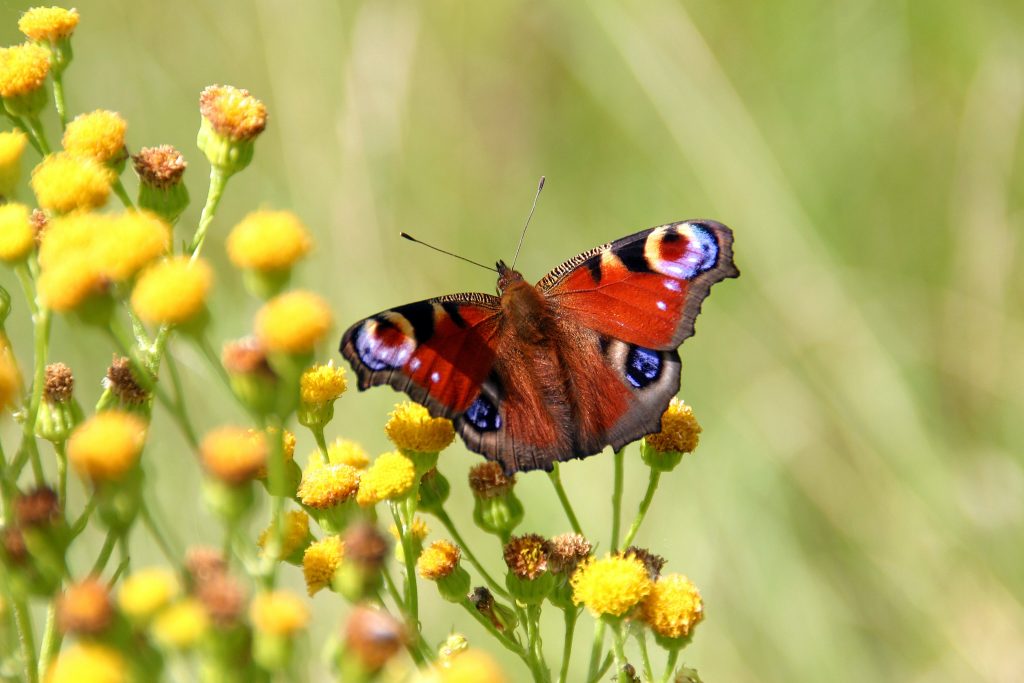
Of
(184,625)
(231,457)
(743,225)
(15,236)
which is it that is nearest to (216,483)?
(231,457)

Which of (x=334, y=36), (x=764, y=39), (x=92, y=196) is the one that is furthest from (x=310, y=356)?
(x=764, y=39)

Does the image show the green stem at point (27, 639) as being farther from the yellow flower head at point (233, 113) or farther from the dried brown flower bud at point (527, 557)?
the yellow flower head at point (233, 113)

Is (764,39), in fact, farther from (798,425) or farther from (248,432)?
(248,432)

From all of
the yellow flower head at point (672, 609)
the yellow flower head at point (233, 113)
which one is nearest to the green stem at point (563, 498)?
the yellow flower head at point (672, 609)

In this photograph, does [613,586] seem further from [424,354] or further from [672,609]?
[424,354]

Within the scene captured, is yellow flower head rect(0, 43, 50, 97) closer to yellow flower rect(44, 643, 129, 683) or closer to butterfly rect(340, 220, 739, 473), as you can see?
butterfly rect(340, 220, 739, 473)

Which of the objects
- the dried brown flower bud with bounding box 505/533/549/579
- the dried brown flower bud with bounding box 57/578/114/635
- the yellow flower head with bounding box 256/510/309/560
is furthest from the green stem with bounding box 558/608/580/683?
the dried brown flower bud with bounding box 57/578/114/635
